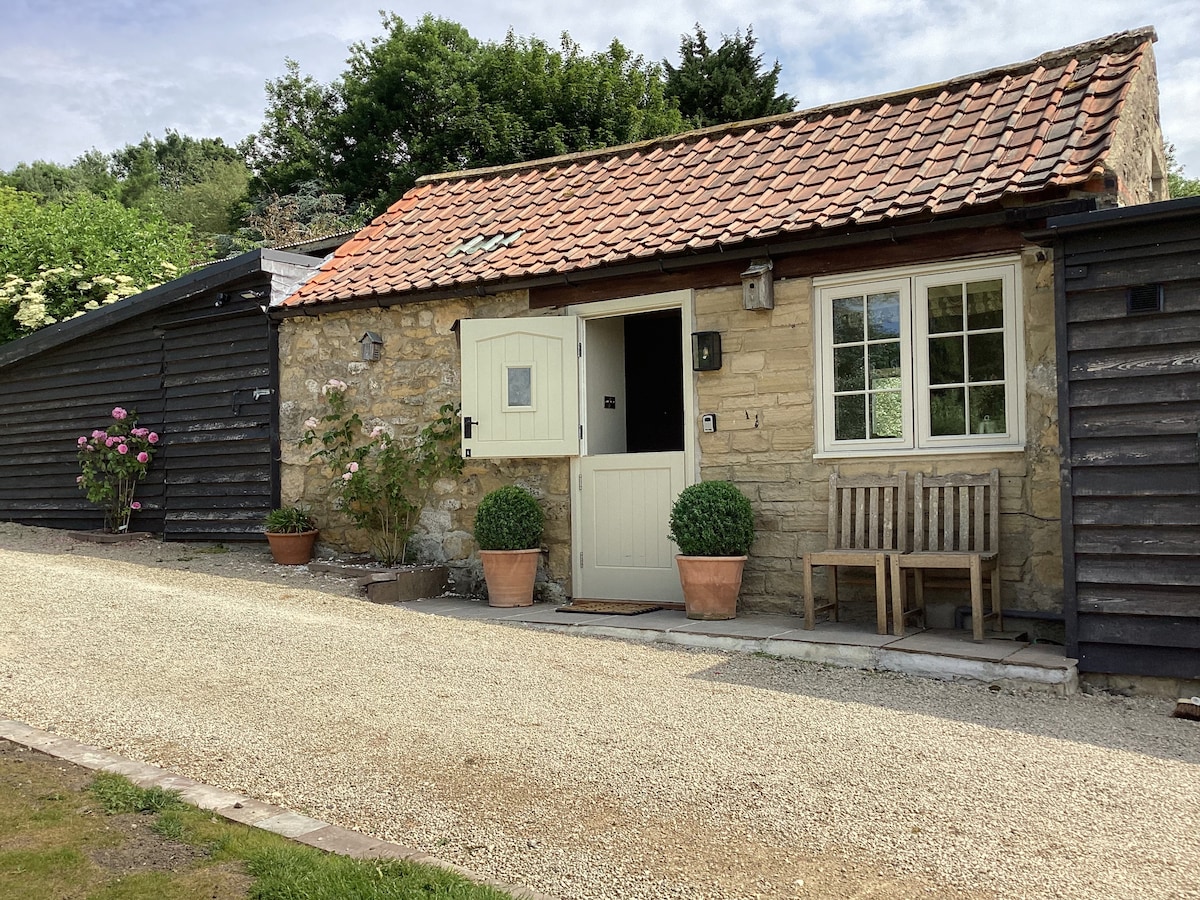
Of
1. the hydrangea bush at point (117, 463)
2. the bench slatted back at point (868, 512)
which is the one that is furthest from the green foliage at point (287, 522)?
the bench slatted back at point (868, 512)

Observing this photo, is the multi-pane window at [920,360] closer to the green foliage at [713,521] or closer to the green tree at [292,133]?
the green foliage at [713,521]

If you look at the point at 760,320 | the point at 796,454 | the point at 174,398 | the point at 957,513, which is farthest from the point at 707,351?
the point at 174,398

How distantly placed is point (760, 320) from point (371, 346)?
3.91m

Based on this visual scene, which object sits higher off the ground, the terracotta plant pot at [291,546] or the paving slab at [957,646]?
the terracotta plant pot at [291,546]

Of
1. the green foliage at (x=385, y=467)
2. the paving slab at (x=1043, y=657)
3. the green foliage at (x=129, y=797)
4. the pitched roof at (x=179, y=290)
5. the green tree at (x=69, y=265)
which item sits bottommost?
the green foliage at (x=129, y=797)

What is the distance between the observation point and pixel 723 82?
2912 cm

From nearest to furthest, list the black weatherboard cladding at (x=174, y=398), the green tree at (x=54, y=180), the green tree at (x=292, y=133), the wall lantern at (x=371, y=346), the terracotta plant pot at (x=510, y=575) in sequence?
1. the terracotta plant pot at (x=510, y=575)
2. the wall lantern at (x=371, y=346)
3. the black weatherboard cladding at (x=174, y=398)
4. the green tree at (x=292, y=133)
5. the green tree at (x=54, y=180)

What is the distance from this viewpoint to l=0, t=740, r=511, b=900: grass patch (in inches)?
118

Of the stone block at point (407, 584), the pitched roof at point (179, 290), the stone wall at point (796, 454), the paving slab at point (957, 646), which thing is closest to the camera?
the paving slab at point (957, 646)

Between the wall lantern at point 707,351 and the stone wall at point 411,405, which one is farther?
the stone wall at point 411,405

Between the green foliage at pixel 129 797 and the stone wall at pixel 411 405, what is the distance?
536cm

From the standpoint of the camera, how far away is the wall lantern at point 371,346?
9.97 meters

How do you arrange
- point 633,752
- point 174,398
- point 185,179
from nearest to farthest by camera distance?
point 633,752, point 174,398, point 185,179

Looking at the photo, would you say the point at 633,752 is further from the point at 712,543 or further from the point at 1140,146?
the point at 1140,146
